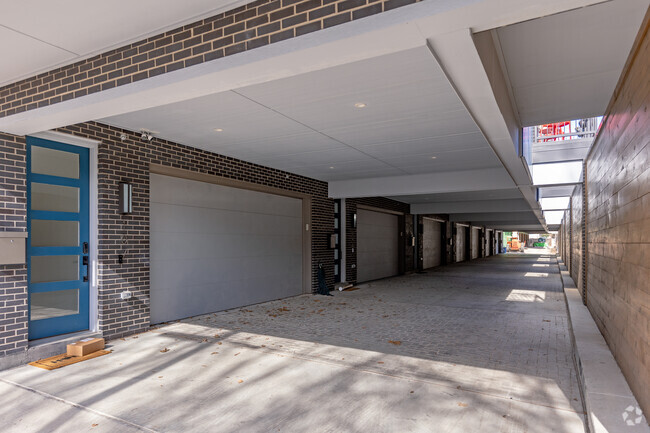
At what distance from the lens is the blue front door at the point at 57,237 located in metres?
5.17

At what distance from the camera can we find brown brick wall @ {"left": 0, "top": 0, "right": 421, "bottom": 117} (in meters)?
2.63

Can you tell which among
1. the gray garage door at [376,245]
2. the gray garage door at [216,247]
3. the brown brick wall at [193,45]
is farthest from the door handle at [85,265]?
the gray garage door at [376,245]

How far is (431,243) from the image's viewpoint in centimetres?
2116

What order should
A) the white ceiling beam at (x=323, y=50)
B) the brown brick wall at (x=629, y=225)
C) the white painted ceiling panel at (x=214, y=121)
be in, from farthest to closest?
the white painted ceiling panel at (x=214, y=121), the brown brick wall at (x=629, y=225), the white ceiling beam at (x=323, y=50)

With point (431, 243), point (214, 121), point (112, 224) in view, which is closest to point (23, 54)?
point (214, 121)

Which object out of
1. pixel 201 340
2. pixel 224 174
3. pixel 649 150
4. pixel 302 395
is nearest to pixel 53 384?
pixel 201 340

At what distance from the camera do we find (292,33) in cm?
276

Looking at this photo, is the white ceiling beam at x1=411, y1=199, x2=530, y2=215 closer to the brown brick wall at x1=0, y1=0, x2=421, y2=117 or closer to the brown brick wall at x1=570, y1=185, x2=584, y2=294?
the brown brick wall at x1=570, y1=185, x2=584, y2=294

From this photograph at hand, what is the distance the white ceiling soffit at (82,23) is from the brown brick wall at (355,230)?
908 cm

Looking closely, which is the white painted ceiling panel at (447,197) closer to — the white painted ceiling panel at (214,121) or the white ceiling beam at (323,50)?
the white painted ceiling panel at (214,121)

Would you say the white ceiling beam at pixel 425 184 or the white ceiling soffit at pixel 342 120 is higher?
the white ceiling soffit at pixel 342 120

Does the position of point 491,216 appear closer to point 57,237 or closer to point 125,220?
point 125,220

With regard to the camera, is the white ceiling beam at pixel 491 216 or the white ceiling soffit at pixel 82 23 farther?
the white ceiling beam at pixel 491 216

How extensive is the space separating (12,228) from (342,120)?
427 cm
